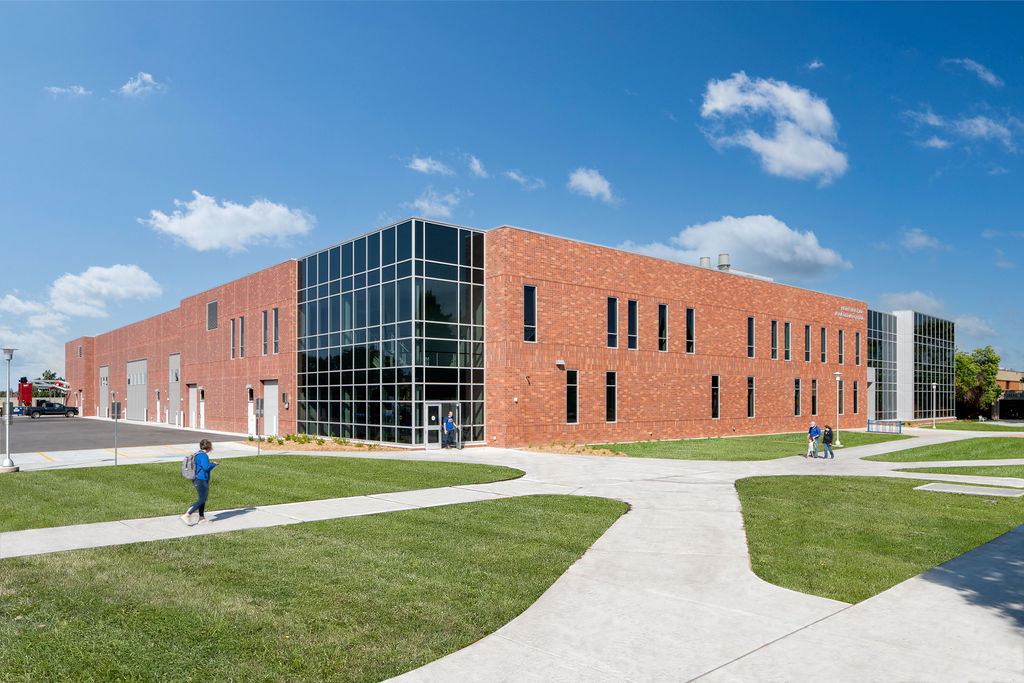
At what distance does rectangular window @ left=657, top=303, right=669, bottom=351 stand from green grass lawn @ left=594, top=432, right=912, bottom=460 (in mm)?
5336

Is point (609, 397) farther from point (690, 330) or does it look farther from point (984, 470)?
point (984, 470)

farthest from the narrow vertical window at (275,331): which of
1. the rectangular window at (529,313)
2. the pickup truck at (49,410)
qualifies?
the pickup truck at (49,410)

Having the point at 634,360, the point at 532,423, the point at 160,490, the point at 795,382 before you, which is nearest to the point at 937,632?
the point at 160,490

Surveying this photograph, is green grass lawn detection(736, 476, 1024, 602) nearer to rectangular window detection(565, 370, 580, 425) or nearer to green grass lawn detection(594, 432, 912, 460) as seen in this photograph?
green grass lawn detection(594, 432, 912, 460)

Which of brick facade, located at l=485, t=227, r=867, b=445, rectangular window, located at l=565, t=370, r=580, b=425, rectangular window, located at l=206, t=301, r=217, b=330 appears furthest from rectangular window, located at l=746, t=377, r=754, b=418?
rectangular window, located at l=206, t=301, r=217, b=330

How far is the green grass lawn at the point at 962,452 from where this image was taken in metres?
27.7

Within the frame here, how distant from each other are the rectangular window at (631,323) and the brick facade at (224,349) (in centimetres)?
1892

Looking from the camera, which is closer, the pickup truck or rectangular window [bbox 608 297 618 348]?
rectangular window [bbox 608 297 618 348]

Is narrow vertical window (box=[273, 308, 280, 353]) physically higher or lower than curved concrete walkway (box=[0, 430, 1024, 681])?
higher

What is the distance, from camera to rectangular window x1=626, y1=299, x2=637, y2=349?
121 feet

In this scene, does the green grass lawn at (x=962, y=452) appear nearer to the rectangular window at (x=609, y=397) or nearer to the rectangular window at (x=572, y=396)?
the rectangular window at (x=609, y=397)

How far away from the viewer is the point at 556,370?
33219 millimetres

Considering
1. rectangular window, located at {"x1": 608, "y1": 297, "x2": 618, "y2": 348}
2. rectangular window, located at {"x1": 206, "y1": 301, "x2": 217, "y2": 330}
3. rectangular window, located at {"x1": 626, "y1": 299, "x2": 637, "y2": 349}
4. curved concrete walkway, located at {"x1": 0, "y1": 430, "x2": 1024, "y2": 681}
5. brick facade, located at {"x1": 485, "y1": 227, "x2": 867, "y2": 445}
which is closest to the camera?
curved concrete walkway, located at {"x1": 0, "y1": 430, "x2": 1024, "y2": 681}

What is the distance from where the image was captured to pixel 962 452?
30.0 metres
